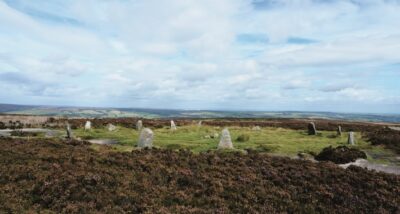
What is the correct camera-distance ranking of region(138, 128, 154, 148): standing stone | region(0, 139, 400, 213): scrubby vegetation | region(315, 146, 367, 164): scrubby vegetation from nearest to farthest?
region(0, 139, 400, 213): scrubby vegetation
region(315, 146, 367, 164): scrubby vegetation
region(138, 128, 154, 148): standing stone

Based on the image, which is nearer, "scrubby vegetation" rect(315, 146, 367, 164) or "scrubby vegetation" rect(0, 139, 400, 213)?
"scrubby vegetation" rect(0, 139, 400, 213)

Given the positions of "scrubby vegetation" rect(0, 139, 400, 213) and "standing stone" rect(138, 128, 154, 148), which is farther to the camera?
"standing stone" rect(138, 128, 154, 148)

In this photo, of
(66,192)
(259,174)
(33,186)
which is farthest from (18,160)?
(259,174)

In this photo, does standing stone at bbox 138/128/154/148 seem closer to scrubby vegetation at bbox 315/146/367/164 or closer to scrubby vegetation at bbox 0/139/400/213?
scrubby vegetation at bbox 0/139/400/213

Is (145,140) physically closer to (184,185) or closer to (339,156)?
(184,185)

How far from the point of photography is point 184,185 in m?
16.1

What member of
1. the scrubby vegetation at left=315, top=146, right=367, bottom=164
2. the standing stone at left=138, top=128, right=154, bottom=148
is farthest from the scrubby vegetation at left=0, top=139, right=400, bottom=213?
the standing stone at left=138, top=128, right=154, bottom=148

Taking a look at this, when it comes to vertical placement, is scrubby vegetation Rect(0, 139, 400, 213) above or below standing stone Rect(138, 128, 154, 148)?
below

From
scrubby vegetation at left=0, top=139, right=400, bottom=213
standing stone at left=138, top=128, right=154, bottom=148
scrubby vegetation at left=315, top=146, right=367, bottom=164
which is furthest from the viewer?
standing stone at left=138, top=128, right=154, bottom=148

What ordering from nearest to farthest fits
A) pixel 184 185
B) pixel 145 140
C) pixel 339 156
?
1. pixel 184 185
2. pixel 339 156
3. pixel 145 140

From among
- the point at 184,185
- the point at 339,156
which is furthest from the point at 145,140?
the point at 339,156

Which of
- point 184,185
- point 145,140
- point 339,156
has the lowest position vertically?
point 184,185

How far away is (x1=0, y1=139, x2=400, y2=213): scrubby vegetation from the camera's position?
13320 mm

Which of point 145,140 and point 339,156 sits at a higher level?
point 145,140
